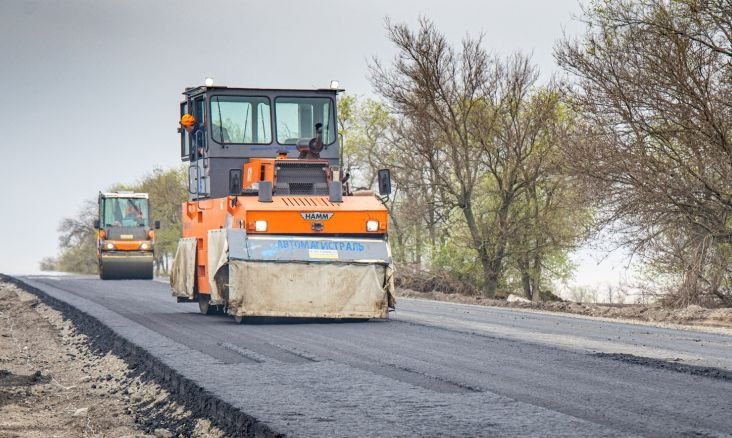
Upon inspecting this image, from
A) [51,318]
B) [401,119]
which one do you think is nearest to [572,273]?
[401,119]

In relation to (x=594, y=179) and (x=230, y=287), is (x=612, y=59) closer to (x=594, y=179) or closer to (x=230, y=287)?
(x=594, y=179)

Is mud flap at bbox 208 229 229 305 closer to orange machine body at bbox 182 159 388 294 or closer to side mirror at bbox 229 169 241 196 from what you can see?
orange machine body at bbox 182 159 388 294

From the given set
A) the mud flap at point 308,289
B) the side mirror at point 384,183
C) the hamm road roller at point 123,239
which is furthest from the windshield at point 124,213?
the mud flap at point 308,289

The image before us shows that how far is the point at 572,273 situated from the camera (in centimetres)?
4056

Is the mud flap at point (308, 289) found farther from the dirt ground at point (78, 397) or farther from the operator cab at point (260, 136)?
the dirt ground at point (78, 397)

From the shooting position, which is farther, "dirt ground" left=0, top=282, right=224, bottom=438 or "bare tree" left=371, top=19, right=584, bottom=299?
"bare tree" left=371, top=19, right=584, bottom=299

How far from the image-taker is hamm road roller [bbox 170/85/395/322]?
677 inches

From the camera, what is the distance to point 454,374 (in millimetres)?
10625

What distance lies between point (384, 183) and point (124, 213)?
2700cm

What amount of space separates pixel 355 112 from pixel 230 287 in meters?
37.8

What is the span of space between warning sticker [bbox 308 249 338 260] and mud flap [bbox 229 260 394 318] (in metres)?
0.13

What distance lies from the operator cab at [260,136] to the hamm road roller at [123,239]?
925 inches

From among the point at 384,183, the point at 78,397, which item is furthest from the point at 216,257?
the point at 78,397

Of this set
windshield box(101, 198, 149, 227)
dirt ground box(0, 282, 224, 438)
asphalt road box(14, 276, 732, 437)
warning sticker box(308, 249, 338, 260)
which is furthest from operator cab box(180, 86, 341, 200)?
windshield box(101, 198, 149, 227)
